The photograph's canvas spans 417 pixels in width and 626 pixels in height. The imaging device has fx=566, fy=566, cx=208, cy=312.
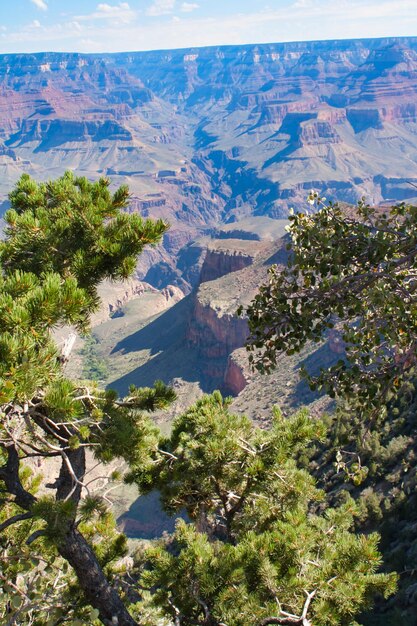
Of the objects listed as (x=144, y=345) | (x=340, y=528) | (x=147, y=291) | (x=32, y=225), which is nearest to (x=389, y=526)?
(x=340, y=528)

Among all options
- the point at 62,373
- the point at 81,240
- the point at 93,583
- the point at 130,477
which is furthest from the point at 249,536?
the point at 81,240

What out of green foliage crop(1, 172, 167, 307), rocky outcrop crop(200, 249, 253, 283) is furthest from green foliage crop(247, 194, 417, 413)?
rocky outcrop crop(200, 249, 253, 283)

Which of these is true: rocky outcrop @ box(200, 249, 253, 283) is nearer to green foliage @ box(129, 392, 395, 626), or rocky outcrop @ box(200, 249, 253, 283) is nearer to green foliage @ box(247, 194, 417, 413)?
green foliage @ box(129, 392, 395, 626)

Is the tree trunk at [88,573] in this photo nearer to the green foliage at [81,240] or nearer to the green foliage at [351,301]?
the green foliage at [81,240]

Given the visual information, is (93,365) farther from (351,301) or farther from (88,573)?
(351,301)

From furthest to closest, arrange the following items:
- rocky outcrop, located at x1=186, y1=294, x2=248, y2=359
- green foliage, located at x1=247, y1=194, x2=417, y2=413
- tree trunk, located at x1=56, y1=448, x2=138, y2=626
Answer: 1. rocky outcrop, located at x1=186, y1=294, x2=248, y2=359
2. tree trunk, located at x1=56, y1=448, x2=138, y2=626
3. green foliage, located at x1=247, y1=194, x2=417, y2=413

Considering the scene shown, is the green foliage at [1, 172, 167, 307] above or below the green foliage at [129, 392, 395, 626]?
above

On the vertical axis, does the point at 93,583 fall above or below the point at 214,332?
above

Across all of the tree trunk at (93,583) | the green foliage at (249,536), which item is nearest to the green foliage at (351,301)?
the green foliage at (249,536)

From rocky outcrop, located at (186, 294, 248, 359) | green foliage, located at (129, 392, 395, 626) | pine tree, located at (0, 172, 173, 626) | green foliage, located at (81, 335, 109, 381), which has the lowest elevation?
green foliage, located at (81, 335, 109, 381)

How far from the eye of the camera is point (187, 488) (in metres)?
7.45

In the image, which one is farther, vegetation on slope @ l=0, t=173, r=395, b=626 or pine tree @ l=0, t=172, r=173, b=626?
vegetation on slope @ l=0, t=173, r=395, b=626

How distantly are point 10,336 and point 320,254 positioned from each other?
2.95 metres

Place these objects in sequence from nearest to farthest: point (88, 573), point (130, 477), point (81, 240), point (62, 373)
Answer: point (62, 373) → point (88, 573) → point (81, 240) → point (130, 477)
